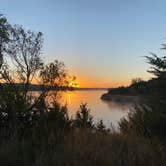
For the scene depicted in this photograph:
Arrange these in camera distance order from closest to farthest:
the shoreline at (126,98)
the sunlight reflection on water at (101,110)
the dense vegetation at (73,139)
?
the dense vegetation at (73,139) → the shoreline at (126,98) → the sunlight reflection on water at (101,110)

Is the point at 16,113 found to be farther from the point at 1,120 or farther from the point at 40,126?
the point at 40,126

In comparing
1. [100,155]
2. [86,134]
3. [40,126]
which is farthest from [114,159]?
[40,126]

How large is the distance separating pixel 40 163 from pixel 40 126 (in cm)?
201

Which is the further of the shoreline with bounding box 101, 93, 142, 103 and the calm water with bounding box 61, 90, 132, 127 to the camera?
the calm water with bounding box 61, 90, 132, 127

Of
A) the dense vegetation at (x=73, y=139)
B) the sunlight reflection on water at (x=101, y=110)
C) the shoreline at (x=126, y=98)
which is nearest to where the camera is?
the dense vegetation at (x=73, y=139)

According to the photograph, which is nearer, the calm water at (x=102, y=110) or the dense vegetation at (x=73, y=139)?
the dense vegetation at (x=73, y=139)

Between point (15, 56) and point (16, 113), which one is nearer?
point (16, 113)

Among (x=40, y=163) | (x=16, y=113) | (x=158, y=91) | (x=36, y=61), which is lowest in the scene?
(x=40, y=163)

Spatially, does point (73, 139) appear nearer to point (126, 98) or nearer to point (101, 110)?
point (101, 110)

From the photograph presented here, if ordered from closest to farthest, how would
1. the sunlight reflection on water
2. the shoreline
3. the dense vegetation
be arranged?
the dense vegetation, the shoreline, the sunlight reflection on water

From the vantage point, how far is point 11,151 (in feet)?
22.5

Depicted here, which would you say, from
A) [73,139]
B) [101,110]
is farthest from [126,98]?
[73,139]

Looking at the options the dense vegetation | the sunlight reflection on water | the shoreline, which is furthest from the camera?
the sunlight reflection on water

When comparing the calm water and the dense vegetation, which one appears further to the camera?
the calm water
